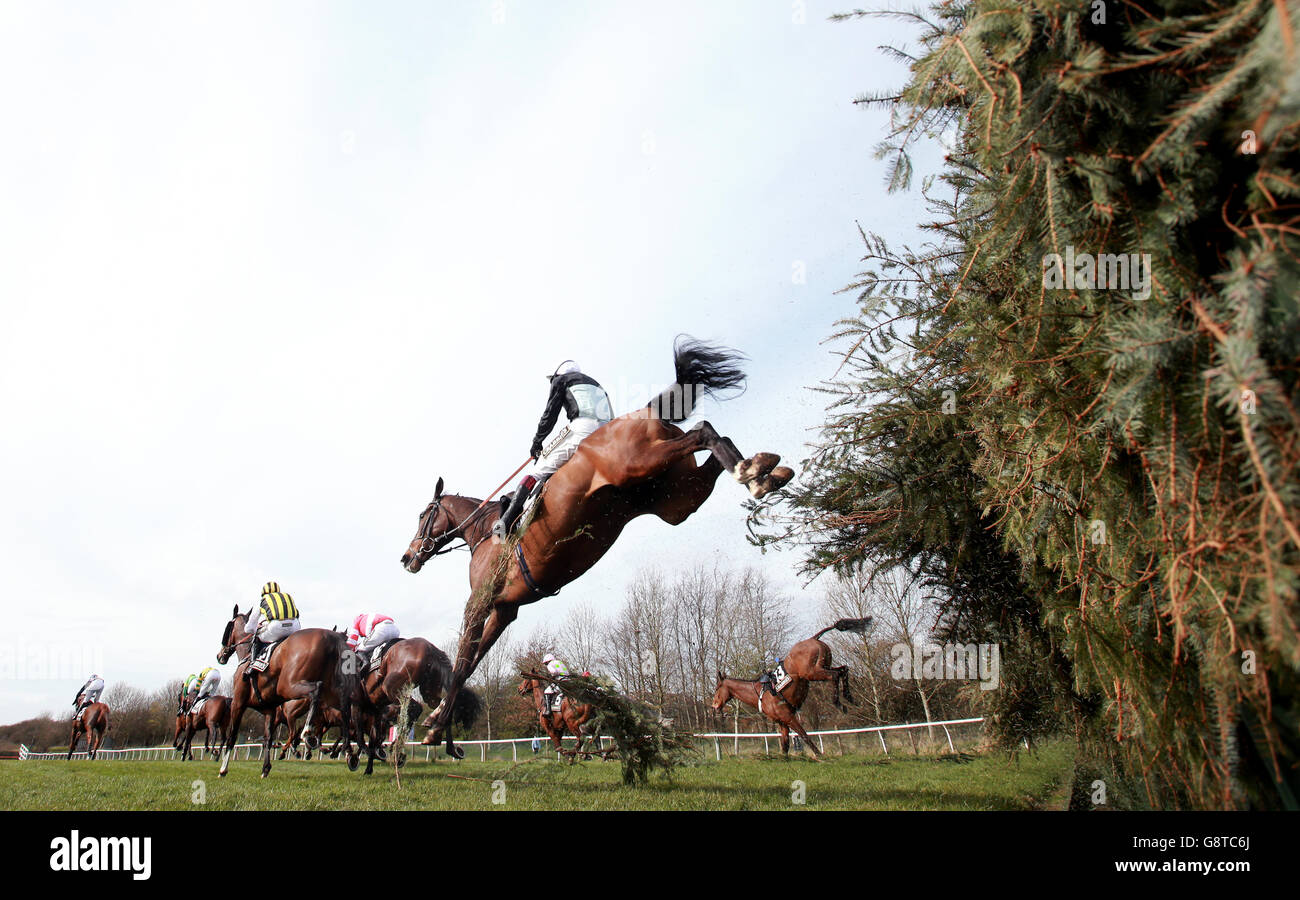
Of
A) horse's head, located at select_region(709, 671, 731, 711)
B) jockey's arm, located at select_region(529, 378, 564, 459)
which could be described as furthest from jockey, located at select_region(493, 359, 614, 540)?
horse's head, located at select_region(709, 671, 731, 711)

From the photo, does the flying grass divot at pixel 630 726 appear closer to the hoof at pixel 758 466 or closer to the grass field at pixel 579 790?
the grass field at pixel 579 790

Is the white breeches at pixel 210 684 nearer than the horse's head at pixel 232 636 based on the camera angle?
No

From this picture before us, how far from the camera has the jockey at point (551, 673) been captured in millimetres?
7309

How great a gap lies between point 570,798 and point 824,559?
123 inches

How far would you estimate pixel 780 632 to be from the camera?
10.8m

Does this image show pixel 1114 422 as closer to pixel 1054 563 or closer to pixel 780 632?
pixel 1054 563

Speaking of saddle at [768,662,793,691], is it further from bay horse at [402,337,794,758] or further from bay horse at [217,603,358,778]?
bay horse at [402,337,794,758]

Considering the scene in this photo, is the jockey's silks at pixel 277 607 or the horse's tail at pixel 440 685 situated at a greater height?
the jockey's silks at pixel 277 607

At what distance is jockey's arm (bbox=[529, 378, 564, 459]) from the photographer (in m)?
6.68

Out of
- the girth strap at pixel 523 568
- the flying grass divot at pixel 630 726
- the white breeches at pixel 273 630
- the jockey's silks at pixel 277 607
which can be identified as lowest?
the flying grass divot at pixel 630 726

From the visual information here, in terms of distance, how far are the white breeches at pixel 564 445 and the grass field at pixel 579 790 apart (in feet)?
9.47

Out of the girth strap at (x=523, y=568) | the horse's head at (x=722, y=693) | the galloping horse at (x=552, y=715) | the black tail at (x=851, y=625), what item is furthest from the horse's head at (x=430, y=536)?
the horse's head at (x=722, y=693)
